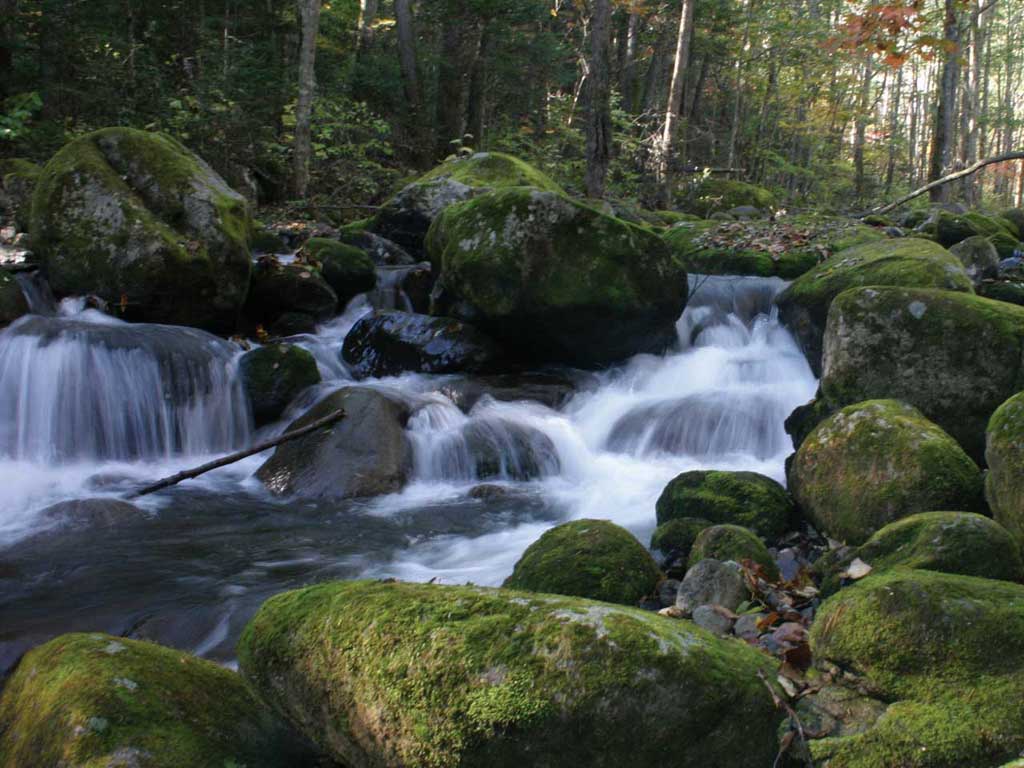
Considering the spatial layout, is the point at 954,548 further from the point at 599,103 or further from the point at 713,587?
the point at 599,103

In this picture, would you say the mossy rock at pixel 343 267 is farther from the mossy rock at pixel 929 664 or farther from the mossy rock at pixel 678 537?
the mossy rock at pixel 929 664

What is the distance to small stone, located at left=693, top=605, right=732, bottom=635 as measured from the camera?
3.51 meters

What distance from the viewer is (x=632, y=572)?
4.14 metres

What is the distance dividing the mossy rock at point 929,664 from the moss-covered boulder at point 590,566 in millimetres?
1194

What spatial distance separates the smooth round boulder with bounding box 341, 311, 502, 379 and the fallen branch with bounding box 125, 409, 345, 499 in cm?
222

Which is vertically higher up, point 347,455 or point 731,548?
point 731,548

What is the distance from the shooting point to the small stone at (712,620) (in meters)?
3.51

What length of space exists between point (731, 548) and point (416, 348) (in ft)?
19.4

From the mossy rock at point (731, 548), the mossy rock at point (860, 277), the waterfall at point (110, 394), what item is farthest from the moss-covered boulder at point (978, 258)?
the waterfall at point (110, 394)

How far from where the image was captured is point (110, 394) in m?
7.90

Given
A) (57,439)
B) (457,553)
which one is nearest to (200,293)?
(57,439)

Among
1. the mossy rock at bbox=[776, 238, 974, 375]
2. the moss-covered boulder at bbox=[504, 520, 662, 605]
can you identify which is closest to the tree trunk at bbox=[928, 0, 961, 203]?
the mossy rock at bbox=[776, 238, 974, 375]

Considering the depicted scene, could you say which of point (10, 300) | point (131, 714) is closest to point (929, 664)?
point (131, 714)

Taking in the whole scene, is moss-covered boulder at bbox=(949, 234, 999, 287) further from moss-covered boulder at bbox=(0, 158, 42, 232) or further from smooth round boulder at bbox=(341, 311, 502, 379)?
moss-covered boulder at bbox=(0, 158, 42, 232)
